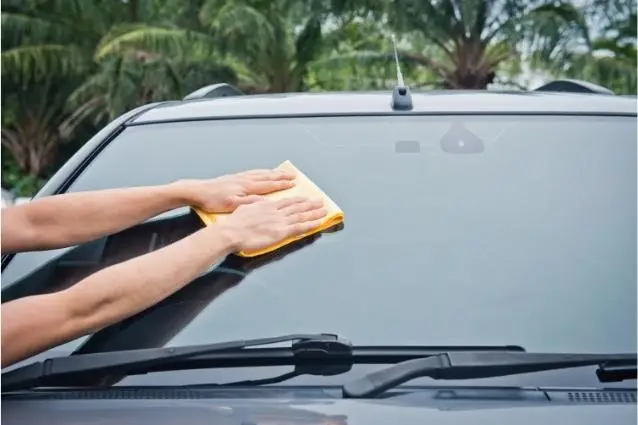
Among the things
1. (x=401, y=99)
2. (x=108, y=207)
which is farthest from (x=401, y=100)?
(x=108, y=207)

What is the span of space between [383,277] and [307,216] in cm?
21

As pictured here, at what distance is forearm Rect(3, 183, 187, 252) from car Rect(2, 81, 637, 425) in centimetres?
4

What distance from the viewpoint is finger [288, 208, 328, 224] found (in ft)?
5.83

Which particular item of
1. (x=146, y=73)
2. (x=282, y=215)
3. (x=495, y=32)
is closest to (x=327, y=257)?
(x=282, y=215)

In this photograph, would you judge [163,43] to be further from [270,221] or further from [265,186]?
[270,221]

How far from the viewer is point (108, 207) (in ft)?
6.14

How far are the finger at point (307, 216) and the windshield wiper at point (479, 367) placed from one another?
46 centimetres

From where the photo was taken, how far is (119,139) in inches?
87.2

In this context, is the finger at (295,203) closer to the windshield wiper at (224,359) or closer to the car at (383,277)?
the car at (383,277)

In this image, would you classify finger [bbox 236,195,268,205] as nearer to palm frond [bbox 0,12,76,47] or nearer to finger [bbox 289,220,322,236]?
finger [bbox 289,220,322,236]

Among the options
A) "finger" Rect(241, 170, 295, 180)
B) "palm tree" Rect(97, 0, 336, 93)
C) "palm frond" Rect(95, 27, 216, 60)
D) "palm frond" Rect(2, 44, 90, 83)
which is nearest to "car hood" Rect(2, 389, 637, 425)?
"finger" Rect(241, 170, 295, 180)

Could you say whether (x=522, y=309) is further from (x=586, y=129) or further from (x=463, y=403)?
(x=586, y=129)

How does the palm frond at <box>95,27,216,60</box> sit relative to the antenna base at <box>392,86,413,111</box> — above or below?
above

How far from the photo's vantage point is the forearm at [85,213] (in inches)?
72.1
